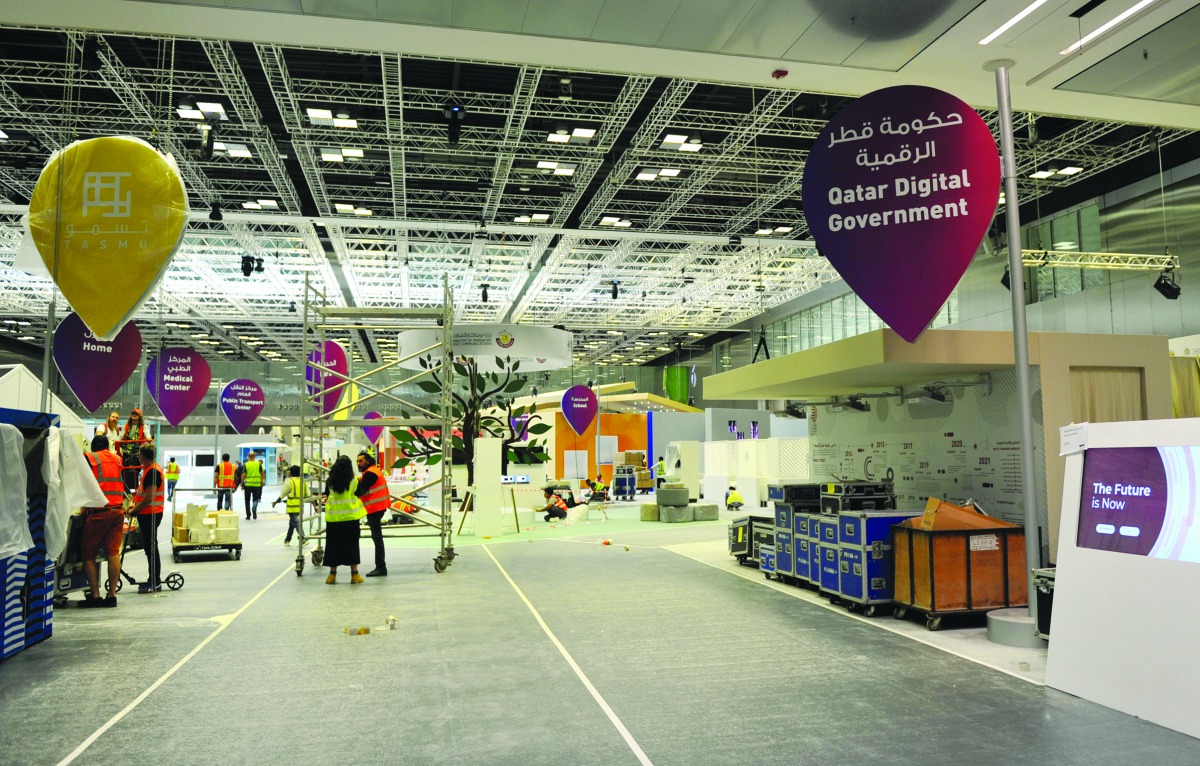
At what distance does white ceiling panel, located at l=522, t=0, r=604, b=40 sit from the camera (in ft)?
21.0

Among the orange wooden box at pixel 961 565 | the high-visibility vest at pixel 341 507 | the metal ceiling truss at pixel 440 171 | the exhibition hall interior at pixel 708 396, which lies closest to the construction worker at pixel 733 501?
the exhibition hall interior at pixel 708 396

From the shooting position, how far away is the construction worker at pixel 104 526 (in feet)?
25.5

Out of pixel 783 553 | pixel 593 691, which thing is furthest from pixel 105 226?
pixel 783 553

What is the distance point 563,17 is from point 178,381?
37.1 ft

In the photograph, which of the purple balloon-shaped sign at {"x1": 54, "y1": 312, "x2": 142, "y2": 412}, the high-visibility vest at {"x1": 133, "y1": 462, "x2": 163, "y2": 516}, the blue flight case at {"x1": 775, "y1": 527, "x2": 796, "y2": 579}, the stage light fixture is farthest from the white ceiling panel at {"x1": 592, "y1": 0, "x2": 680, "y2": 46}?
the stage light fixture

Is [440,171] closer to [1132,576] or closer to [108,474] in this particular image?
[108,474]

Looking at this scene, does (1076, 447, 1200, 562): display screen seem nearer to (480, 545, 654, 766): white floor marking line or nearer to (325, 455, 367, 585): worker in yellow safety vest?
(480, 545, 654, 766): white floor marking line

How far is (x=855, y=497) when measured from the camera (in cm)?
775

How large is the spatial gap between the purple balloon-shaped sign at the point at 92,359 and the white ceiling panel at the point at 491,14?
17.9 ft

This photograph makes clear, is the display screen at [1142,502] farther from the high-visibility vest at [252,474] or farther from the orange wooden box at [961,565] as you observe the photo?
the high-visibility vest at [252,474]

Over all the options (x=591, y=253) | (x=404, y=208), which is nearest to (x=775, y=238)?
(x=591, y=253)

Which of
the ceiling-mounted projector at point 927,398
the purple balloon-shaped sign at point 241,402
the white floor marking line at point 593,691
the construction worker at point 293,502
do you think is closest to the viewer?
the white floor marking line at point 593,691

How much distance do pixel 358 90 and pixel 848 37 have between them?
26.4 feet

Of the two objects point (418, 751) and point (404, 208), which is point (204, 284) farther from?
point (418, 751)
